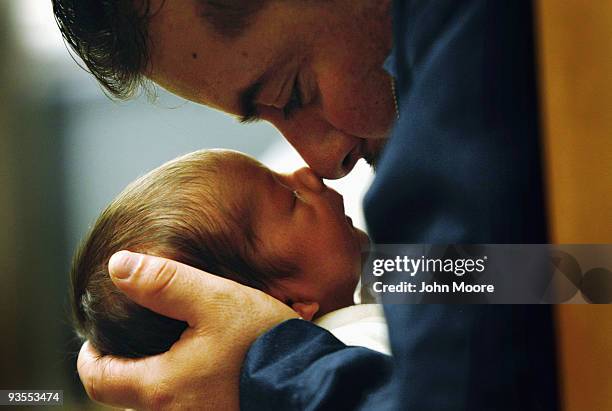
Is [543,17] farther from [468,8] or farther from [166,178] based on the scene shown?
[166,178]

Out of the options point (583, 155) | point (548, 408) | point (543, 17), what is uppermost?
point (543, 17)

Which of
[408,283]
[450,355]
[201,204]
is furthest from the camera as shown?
[201,204]

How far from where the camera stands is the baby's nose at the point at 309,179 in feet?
2.81

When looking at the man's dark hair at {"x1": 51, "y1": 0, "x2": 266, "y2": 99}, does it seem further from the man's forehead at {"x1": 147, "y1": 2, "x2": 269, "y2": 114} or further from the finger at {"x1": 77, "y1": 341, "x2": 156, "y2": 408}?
the finger at {"x1": 77, "y1": 341, "x2": 156, "y2": 408}

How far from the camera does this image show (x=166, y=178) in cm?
86

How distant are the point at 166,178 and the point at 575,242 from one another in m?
0.47

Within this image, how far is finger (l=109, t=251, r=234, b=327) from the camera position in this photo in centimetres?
81

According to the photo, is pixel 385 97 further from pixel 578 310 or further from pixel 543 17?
pixel 578 310

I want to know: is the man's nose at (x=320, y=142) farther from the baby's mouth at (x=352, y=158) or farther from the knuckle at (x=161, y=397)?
the knuckle at (x=161, y=397)

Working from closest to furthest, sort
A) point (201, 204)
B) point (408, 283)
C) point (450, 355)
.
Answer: point (450, 355) → point (408, 283) → point (201, 204)

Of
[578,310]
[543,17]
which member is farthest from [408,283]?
[543,17]

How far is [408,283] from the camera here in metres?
0.75

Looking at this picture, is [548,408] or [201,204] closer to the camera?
[548,408]

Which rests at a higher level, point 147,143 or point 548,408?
point 147,143
